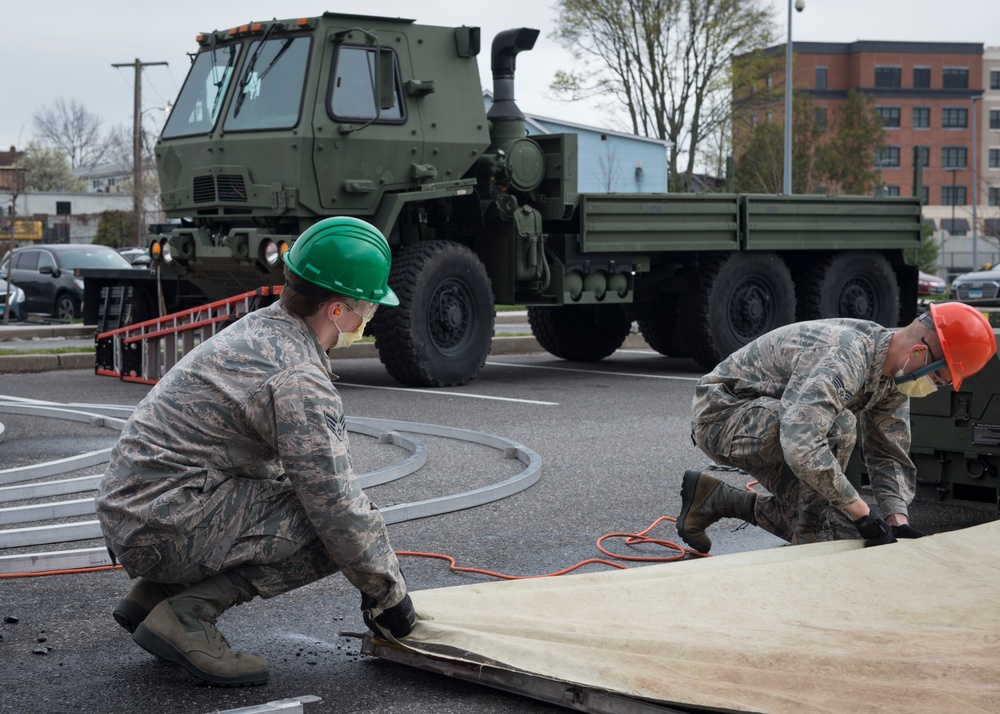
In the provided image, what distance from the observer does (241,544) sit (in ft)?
12.3

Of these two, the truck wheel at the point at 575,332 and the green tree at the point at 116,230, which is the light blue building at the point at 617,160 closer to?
the green tree at the point at 116,230

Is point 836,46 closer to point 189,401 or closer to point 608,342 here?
point 608,342

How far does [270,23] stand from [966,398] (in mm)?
7979

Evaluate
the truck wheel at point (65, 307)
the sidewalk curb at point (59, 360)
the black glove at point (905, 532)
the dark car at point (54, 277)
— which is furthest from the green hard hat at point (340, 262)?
the truck wheel at point (65, 307)

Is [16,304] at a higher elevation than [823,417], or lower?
lower

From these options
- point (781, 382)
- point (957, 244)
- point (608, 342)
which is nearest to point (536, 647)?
point (781, 382)

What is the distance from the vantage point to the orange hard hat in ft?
15.9

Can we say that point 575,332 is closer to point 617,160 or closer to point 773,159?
point 617,160

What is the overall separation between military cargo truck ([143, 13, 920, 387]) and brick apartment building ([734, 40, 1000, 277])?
7177 cm

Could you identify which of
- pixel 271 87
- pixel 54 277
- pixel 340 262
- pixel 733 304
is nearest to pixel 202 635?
pixel 340 262

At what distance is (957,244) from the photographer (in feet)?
269

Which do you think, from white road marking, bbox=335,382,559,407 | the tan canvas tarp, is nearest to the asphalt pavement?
white road marking, bbox=335,382,559,407

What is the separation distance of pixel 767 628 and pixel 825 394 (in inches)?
43.5

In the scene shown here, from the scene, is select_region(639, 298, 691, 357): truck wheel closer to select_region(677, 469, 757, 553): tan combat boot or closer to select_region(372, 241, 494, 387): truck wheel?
select_region(372, 241, 494, 387): truck wheel
